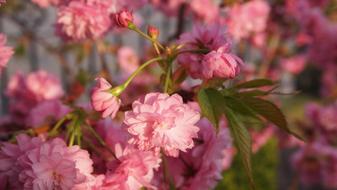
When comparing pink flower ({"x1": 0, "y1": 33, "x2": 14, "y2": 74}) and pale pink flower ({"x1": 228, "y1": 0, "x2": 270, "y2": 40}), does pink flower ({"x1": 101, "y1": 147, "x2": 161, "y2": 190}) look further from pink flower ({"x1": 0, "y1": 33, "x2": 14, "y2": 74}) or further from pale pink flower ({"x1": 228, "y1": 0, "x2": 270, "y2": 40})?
pale pink flower ({"x1": 228, "y1": 0, "x2": 270, "y2": 40})

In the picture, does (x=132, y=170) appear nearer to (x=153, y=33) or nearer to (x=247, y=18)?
(x=153, y=33)

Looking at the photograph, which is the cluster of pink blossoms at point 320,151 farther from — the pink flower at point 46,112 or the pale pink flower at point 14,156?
the pale pink flower at point 14,156

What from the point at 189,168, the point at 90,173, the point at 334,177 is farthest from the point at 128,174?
the point at 334,177

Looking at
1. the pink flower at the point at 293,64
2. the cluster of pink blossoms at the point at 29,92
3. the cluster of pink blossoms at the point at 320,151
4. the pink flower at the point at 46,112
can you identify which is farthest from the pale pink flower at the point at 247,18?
the pink flower at the point at 293,64

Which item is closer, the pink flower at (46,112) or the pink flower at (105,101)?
the pink flower at (105,101)

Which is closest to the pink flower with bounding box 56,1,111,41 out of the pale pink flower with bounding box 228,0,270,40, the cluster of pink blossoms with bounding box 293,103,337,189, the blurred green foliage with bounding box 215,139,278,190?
the pale pink flower with bounding box 228,0,270,40

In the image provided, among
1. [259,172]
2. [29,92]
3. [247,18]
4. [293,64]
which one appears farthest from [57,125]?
[293,64]
